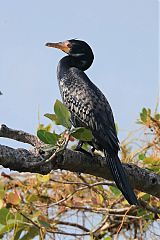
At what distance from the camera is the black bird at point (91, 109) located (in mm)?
2383

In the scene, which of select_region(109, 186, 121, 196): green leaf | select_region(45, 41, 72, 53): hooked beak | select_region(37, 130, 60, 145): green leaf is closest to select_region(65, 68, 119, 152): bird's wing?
select_region(109, 186, 121, 196): green leaf

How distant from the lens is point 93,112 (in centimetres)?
263

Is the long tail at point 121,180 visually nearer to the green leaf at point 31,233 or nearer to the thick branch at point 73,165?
the thick branch at point 73,165

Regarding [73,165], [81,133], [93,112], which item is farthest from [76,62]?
[81,133]

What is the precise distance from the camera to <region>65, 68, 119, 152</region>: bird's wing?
2.58 metres

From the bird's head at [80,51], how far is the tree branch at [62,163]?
2.67 ft

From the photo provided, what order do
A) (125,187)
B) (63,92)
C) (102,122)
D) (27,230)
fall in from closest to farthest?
(125,187) < (27,230) < (102,122) < (63,92)

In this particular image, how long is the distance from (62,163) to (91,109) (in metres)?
0.73

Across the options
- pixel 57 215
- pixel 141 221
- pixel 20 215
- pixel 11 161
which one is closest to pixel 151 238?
pixel 141 221

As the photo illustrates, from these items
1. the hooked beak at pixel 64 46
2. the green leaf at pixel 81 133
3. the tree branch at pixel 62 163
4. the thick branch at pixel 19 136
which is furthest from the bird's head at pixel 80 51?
the green leaf at pixel 81 133

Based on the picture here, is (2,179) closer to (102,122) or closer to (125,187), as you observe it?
(102,122)

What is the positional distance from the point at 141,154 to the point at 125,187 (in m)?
0.43

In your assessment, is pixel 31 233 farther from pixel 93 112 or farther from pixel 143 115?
pixel 143 115

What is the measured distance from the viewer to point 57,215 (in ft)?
9.31
